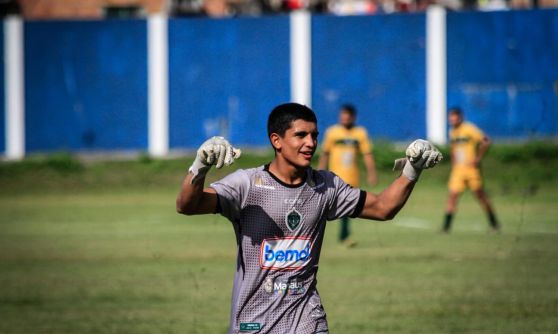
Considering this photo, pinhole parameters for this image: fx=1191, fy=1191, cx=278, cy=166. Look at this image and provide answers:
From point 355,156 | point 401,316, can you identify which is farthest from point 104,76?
point 401,316

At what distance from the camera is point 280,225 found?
6.66 metres

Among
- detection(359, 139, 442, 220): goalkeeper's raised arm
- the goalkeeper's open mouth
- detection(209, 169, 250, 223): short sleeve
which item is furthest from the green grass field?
the goalkeeper's open mouth

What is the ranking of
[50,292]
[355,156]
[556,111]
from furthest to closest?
[556,111]
[355,156]
[50,292]

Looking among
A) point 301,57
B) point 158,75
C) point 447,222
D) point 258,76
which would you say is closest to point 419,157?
point 447,222

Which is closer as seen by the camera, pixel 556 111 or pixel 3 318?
pixel 3 318

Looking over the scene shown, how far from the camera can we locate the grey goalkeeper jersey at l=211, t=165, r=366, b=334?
657cm

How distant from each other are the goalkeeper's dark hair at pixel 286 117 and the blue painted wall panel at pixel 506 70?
26318 millimetres

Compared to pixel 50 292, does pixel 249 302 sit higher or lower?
higher

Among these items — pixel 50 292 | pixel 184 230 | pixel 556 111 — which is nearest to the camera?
pixel 50 292

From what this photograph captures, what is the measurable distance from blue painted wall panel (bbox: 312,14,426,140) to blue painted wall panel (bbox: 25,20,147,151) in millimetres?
5455

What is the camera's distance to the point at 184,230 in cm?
2119

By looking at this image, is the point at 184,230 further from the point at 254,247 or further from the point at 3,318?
the point at 254,247

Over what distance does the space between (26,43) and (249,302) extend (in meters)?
29.5

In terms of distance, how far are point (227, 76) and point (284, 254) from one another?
2729cm
